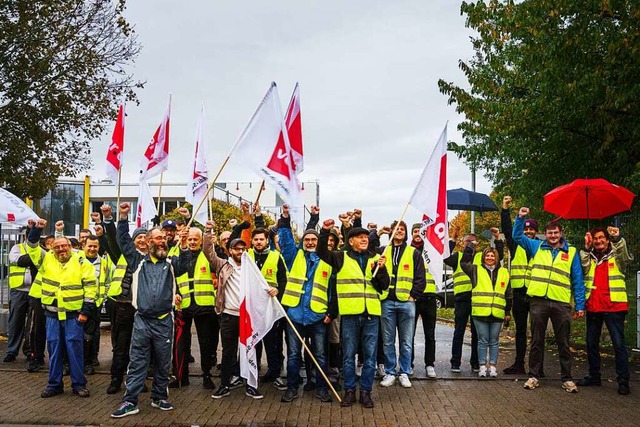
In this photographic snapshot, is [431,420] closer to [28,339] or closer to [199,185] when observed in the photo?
[199,185]

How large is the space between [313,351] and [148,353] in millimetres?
2012

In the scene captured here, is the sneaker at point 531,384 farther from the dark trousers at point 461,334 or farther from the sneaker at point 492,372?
the dark trousers at point 461,334

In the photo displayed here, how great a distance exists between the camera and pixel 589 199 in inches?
400

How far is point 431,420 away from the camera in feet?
24.5

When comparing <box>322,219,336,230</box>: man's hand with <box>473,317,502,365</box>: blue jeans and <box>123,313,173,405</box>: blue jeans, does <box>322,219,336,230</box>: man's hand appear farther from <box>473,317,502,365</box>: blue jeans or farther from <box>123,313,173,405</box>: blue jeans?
<box>473,317,502,365</box>: blue jeans

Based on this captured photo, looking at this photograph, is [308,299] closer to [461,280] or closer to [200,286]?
[200,286]

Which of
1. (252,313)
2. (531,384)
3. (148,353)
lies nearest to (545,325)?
(531,384)

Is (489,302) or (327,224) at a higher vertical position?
(327,224)

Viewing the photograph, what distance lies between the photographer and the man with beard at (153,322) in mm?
7676

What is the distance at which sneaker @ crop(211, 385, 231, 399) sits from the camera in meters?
8.40

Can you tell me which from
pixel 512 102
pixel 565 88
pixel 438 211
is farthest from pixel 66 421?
pixel 512 102

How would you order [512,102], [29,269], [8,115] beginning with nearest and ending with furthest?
[29,269] → [512,102] → [8,115]

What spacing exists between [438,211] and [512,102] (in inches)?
230

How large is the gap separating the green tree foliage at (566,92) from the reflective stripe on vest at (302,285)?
5484mm
